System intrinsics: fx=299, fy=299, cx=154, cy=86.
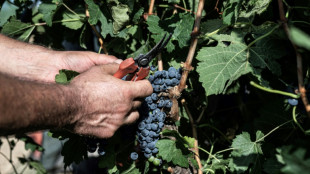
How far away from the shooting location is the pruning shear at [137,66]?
176 cm

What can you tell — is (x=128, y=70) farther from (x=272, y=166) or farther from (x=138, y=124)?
(x=272, y=166)

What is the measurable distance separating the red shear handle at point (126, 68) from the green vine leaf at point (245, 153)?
760 millimetres

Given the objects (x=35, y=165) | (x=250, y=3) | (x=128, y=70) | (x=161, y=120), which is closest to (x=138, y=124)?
(x=161, y=120)

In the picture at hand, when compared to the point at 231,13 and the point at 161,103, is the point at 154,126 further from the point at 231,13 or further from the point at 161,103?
the point at 231,13

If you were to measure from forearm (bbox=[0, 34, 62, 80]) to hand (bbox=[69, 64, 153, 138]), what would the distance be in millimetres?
547

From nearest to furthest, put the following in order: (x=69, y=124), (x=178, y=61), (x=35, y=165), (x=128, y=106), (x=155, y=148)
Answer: (x=69, y=124) < (x=128, y=106) < (x=155, y=148) < (x=178, y=61) < (x=35, y=165)

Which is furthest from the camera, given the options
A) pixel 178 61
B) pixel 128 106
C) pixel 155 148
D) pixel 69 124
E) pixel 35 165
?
pixel 35 165

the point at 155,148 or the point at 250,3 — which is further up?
the point at 250,3

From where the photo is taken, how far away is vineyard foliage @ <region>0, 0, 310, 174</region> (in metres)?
1.81

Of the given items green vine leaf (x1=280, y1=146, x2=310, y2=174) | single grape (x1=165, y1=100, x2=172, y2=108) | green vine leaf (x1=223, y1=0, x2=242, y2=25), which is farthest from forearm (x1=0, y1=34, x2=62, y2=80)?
green vine leaf (x1=280, y1=146, x2=310, y2=174)

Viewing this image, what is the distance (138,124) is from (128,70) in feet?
1.14

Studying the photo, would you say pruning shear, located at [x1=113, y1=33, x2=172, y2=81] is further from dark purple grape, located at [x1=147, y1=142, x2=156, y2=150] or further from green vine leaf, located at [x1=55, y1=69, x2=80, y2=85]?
dark purple grape, located at [x1=147, y1=142, x2=156, y2=150]

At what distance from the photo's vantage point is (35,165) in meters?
3.65

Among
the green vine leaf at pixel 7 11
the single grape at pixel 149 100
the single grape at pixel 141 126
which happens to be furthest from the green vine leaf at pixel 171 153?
the green vine leaf at pixel 7 11
